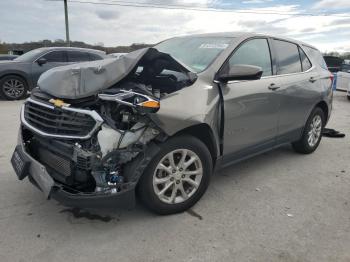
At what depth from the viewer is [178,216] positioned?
3.38 meters

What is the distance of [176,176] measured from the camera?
3.29 metres

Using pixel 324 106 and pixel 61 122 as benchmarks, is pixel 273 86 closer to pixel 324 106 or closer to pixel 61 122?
pixel 324 106

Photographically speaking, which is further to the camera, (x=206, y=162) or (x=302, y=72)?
(x=302, y=72)

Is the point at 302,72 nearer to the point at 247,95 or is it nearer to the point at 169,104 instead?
the point at 247,95

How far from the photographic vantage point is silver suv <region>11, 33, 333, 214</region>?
2887 millimetres

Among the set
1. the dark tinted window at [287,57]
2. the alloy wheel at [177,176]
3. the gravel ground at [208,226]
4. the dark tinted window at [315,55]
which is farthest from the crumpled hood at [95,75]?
the dark tinted window at [315,55]

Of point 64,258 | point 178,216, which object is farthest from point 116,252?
point 178,216

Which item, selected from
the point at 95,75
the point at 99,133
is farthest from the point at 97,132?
the point at 95,75

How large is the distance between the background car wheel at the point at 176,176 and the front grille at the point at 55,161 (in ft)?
2.03

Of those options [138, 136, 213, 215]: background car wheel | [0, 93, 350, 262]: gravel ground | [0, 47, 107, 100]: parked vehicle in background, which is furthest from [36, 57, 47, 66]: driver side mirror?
[138, 136, 213, 215]: background car wheel

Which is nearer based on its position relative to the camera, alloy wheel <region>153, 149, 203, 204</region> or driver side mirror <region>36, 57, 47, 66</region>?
alloy wheel <region>153, 149, 203, 204</region>

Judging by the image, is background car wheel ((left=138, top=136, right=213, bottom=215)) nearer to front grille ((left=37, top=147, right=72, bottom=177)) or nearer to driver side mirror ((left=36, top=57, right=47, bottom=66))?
front grille ((left=37, top=147, right=72, bottom=177))

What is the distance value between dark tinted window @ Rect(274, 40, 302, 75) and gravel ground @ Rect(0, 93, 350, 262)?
4.58 ft

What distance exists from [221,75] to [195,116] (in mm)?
597
